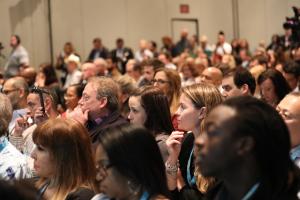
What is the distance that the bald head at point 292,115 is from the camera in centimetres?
384

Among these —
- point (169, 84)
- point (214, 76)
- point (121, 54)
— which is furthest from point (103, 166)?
point (121, 54)

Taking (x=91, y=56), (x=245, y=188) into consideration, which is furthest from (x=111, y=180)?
(x=91, y=56)

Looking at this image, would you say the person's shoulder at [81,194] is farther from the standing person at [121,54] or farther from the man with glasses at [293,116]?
the standing person at [121,54]

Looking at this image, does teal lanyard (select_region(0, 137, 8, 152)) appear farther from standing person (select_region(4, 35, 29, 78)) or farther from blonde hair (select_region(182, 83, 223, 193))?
standing person (select_region(4, 35, 29, 78))

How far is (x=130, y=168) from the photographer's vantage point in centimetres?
270

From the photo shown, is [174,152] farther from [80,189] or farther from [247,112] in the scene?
[247,112]

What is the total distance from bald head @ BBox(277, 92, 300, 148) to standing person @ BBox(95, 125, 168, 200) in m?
1.33

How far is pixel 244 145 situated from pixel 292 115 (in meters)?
1.59

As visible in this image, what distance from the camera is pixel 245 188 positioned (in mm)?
Result: 2438

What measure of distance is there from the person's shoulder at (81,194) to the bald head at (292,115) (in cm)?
129

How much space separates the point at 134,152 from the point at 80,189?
0.79 m

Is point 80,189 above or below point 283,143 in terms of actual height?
below

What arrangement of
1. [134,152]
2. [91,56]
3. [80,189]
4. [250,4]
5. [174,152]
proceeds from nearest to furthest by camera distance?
[134,152]
[80,189]
[174,152]
[91,56]
[250,4]

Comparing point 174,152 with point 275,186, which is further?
point 174,152
